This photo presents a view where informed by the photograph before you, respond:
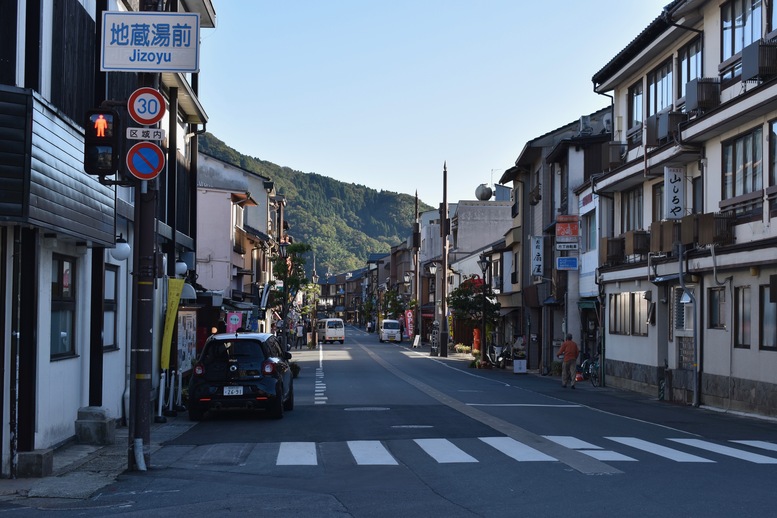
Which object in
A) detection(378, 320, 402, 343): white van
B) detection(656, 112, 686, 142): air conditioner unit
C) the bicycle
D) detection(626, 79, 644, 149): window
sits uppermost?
detection(626, 79, 644, 149): window

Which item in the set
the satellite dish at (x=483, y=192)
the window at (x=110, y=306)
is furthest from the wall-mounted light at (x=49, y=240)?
the satellite dish at (x=483, y=192)

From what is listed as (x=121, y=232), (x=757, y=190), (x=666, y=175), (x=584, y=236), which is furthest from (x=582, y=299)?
(x=121, y=232)

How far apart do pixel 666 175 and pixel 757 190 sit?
4468 mm

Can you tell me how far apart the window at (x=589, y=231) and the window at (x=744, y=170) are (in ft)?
39.1

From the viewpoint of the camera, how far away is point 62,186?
1170 centimetres

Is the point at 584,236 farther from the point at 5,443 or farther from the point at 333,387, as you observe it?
the point at 5,443

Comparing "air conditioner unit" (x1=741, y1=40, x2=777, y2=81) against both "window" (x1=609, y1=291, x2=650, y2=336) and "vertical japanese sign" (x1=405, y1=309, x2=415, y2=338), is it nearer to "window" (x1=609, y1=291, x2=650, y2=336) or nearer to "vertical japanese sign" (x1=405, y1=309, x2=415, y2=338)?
"window" (x1=609, y1=291, x2=650, y2=336)

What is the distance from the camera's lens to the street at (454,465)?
8.84 metres

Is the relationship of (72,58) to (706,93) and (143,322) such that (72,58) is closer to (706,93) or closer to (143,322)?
(143,322)

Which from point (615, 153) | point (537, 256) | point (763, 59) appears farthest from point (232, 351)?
point (537, 256)

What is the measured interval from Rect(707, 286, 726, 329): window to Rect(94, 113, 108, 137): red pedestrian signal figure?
17268 mm

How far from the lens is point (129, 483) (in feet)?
33.9

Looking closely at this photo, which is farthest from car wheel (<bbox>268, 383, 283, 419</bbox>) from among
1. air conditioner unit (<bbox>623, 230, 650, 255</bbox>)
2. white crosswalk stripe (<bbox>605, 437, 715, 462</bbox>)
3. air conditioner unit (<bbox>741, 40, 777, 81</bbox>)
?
air conditioner unit (<bbox>623, 230, 650, 255</bbox>)

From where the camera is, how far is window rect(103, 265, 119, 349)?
1590 centimetres
